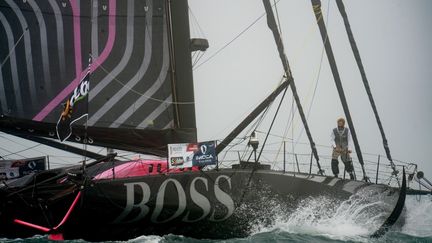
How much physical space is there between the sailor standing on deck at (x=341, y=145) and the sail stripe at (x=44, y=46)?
619 centimetres

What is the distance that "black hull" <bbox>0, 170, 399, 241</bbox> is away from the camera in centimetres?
637

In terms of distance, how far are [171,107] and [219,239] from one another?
2980mm

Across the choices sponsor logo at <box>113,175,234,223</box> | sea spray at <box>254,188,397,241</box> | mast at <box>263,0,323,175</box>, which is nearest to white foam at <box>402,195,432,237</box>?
sea spray at <box>254,188,397,241</box>

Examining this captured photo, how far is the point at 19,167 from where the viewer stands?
7.88m

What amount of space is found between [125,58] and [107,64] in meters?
0.40

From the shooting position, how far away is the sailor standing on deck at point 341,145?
8844mm

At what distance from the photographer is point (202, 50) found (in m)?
9.30

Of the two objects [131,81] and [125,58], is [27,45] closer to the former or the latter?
[125,58]

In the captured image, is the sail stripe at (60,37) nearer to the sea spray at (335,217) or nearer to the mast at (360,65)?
the sea spray at (335,217)

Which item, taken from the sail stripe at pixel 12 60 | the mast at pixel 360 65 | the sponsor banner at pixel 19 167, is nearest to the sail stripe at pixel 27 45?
the sail stripe at pixel 12 60

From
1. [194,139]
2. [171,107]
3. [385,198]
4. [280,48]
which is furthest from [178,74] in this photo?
[385,198]

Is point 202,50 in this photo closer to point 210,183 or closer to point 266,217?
point 210,183

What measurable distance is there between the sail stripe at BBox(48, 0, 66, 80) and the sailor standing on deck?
6.02 meters

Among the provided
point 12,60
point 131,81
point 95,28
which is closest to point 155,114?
point 131,81
